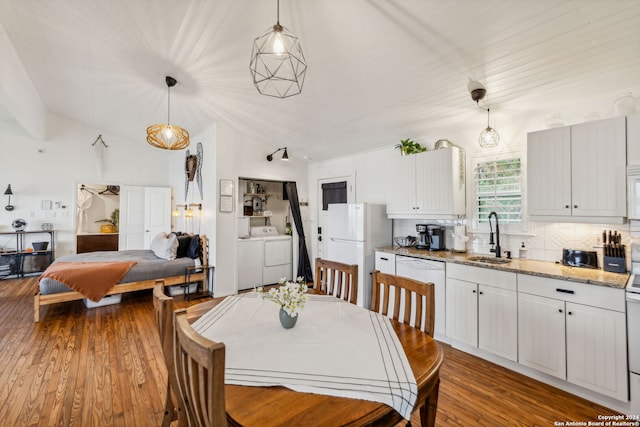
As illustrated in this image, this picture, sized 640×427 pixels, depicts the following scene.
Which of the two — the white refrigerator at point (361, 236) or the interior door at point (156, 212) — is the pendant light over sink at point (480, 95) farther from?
the interior door at point (156, 212)

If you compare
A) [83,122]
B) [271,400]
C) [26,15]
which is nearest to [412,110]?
[271,400]

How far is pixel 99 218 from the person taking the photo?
7699 millimetres

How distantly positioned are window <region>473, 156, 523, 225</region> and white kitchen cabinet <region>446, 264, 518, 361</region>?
80cm

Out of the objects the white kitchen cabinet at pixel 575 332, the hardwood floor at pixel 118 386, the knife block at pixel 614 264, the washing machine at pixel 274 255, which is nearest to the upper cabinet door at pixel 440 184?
the white kitchen cabinet at pixel 575 332

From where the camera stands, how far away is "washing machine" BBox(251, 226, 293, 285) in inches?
200

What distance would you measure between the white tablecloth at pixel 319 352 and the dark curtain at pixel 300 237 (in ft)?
11.6

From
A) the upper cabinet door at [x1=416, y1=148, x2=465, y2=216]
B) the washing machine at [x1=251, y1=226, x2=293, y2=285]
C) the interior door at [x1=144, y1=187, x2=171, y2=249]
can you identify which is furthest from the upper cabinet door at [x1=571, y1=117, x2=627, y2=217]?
the interior door at [x1=144, y1=187, x2=171, y2=249]

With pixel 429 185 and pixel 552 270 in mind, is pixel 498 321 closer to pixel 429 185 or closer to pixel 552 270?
pixel 552 270

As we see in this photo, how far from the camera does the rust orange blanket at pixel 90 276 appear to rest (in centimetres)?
357

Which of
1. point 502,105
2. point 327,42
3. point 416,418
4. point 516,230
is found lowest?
point 416,418

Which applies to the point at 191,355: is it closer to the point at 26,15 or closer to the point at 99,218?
the point at 26,15

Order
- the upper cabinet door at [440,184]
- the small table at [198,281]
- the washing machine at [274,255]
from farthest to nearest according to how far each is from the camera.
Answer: the washing machine at [274,255]
the small table at [198,281]
the upper cabinet door at [440,184]

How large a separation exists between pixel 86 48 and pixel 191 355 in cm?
378

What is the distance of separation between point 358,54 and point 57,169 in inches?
264
